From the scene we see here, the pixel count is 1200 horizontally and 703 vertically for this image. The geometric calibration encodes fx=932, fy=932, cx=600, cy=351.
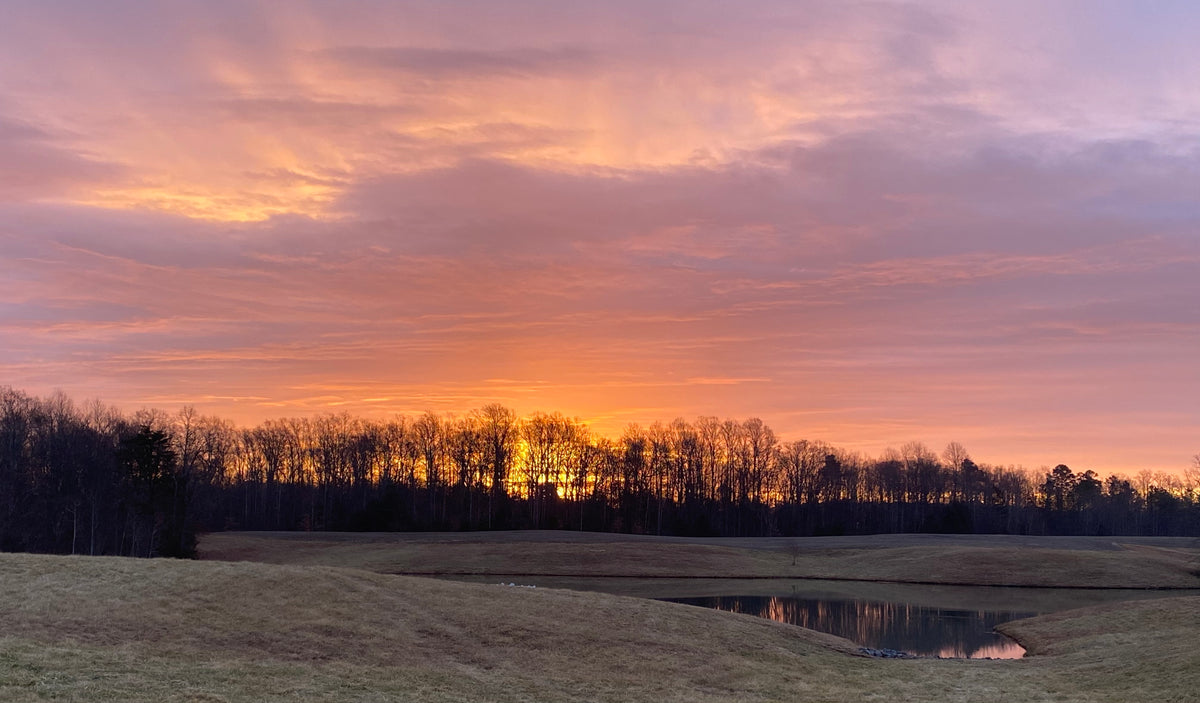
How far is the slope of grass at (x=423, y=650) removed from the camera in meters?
21.2

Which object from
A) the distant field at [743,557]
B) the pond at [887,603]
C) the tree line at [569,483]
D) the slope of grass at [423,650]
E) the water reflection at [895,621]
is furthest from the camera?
the tree line at [569,483]

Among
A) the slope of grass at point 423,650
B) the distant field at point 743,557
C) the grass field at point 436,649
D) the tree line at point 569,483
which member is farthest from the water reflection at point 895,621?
the tree line at point 569,483

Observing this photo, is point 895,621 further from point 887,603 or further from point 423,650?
point 423,650

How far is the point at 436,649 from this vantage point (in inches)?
1094

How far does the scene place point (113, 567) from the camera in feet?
107

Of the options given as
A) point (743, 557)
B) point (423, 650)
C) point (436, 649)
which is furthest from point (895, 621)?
point (743, 557)

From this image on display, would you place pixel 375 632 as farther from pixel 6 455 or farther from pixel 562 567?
pixel 6 455

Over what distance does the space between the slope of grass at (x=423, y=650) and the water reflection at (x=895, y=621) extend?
5.17 meters

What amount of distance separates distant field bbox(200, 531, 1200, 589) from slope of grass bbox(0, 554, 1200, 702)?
4278 cm

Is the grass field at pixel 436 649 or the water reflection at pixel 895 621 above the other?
the grass field at pixel 436 649

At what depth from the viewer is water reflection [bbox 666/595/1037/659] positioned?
1687 inches

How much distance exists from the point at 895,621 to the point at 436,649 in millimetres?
33592

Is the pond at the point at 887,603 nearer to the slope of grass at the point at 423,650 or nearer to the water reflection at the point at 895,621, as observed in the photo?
the water reflection at the point at 895,621

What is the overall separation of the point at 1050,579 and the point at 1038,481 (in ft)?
444
